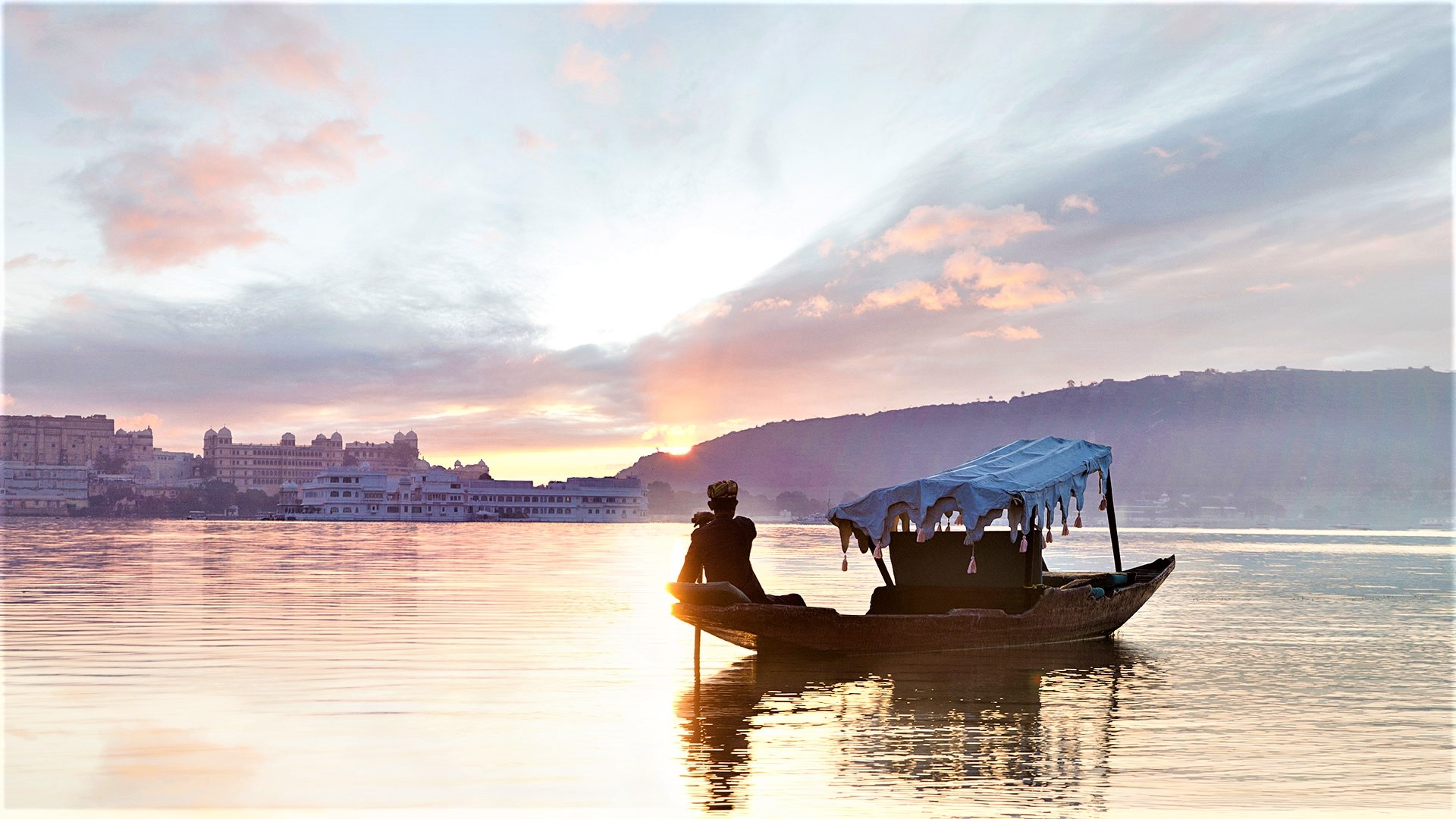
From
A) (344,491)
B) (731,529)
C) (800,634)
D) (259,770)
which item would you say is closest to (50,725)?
(259,770)

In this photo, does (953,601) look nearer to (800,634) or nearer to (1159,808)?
(800,634)

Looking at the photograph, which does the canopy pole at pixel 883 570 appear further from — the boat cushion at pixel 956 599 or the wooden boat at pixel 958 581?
the boat cushion at pixel 956 599

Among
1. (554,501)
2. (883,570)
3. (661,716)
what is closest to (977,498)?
(883,570)

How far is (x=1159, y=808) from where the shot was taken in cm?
871

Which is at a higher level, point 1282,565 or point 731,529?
point 731,529

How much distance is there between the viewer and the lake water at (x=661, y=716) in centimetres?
905

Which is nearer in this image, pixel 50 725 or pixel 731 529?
pixel 50 725

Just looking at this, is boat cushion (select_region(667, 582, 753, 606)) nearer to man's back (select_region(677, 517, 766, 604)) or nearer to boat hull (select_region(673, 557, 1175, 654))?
boat hull (select_region(673, 557, 1175, 654))

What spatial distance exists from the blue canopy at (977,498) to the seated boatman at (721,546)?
63.3 inches

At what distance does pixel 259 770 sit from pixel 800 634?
8.54 metres

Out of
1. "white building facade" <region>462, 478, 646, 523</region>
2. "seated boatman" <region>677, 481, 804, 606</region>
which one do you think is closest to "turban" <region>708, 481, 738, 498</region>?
"seated boatman" <region>677, 481, 804, 606</region>

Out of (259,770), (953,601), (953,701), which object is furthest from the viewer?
(953,601)

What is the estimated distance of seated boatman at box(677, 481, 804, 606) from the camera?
1567 cm

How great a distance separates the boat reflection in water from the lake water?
52 mm
